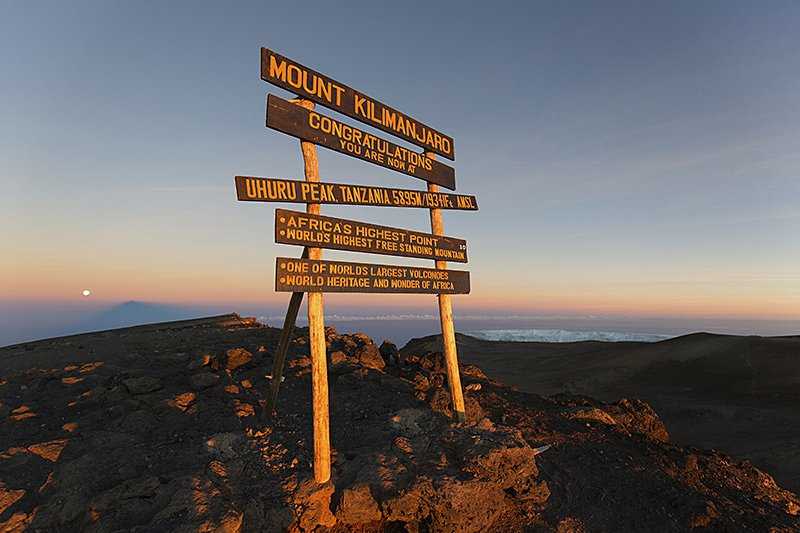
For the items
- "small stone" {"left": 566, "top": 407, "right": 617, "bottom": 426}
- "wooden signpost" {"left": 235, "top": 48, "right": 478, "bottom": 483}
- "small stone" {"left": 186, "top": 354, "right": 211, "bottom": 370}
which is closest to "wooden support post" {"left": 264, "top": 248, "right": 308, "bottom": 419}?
"wooden signpost" {"left": 235, "top": 48, "right": 478, "bottom": 483}

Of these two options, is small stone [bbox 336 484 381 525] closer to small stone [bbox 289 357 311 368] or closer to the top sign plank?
small stone [bbox 289 357 311 368]

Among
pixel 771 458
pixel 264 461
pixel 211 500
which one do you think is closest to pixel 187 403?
pixel 264 461

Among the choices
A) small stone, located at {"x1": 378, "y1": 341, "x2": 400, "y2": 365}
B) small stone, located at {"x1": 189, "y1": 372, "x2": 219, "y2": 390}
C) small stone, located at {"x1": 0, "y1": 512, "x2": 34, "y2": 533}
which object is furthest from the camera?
small stone, located at {"x1": 378, "y1": 341, "x2": 400, "y2": 365}

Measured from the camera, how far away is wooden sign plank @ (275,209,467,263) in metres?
6.50

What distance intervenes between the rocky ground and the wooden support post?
34 centimetres

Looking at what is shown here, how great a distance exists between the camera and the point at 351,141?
7.60 m

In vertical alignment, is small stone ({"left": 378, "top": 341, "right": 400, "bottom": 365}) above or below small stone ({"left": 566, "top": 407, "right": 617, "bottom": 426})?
above

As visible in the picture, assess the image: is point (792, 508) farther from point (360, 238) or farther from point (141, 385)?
point (141, 385)

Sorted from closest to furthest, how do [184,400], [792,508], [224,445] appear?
[224,445]
[792,508]
[184,400]

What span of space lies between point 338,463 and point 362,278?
8.94 ft

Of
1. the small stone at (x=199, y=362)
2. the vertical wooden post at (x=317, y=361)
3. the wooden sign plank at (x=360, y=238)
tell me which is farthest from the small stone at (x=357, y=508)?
the small stone at (x=199, y=362)

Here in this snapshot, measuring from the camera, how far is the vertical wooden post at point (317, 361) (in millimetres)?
6199

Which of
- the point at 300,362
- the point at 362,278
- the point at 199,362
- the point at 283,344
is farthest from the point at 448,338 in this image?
the point at 199,362

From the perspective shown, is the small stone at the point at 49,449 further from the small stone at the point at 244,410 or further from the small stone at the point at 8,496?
the small stone at the point at 244,410
